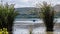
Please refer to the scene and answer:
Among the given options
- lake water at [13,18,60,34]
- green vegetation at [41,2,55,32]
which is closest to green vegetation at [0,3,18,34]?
lake water at [13,18,60,34]

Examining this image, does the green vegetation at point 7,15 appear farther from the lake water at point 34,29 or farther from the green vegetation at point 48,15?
the green vegetation at point 48,15

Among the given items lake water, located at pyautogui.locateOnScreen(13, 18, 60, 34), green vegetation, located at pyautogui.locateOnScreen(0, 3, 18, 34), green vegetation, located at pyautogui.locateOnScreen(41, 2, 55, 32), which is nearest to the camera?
lake water, located at pyautogui.locateOnScreen(13, 18, 60, 34)

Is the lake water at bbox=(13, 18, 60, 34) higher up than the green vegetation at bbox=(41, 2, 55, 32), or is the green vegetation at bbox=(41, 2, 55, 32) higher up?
the green vegetation at bbox=(41, 2, 55, 32)

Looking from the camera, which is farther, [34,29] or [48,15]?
[48,15]

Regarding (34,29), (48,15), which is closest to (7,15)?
(34,29)

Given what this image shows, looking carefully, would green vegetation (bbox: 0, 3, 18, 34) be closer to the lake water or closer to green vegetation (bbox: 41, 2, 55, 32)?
the lake water

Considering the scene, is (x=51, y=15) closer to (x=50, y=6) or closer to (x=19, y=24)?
(x=50, y=6)

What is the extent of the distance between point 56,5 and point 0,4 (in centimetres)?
178

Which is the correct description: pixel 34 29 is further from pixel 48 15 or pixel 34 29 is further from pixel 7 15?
pixel 7 15

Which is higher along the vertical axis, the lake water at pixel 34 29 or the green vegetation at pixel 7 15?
the green vegetation at pixel 7 15

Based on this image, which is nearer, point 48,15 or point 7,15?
point 7,15

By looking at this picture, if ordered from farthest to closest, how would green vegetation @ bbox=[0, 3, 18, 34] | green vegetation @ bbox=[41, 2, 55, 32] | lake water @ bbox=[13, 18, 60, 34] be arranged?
1. green vegetation @ bbox=[41, 2, 55, 32]
2. green vegetation @ bbox=[0, 3, 18, 34]
3. lake water @ bbox=[13, 18, 60, 34]

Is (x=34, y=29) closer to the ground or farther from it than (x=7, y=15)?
closer to the ground

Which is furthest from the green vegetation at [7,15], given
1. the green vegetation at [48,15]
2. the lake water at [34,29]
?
the green vegetation at [48,15]
